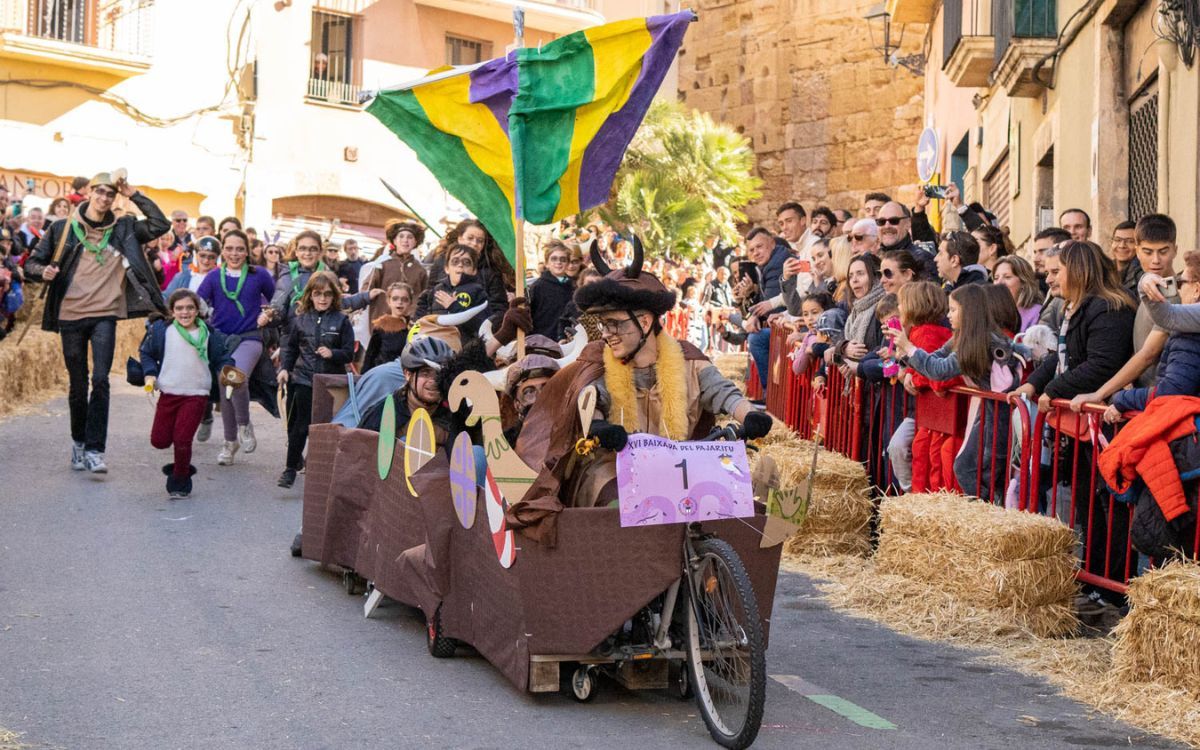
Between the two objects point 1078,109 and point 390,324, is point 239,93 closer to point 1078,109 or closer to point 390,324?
point 1078,109

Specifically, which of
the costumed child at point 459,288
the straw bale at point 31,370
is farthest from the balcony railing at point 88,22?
the costumed child at point 459,288

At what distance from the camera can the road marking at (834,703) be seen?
6.42 m

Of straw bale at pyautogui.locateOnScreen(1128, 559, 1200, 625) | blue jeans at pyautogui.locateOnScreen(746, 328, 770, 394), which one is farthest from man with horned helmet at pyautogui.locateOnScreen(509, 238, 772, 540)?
blue jeans at pyautogui.locateOnScreen(746, 328, 770, 394)

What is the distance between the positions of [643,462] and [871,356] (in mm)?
4923

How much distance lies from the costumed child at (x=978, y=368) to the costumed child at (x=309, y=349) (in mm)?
5151

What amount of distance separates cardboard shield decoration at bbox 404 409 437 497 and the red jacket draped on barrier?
10.0ft

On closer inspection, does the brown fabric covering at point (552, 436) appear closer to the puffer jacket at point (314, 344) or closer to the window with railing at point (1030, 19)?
the puffer jacket at point (314, 344)

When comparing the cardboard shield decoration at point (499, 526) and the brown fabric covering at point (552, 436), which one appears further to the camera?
the cardboard shield decoration at point (499, 526)

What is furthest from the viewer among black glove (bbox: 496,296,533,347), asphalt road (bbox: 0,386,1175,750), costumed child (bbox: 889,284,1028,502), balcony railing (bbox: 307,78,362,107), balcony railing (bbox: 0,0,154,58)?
balcony railing (bbox: 307,78,362,107)

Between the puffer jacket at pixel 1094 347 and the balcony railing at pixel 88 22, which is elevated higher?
the balcony railing at pixel 88 22

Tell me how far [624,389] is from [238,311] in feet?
26.8

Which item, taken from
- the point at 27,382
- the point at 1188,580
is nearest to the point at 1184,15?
the point at 1188,580

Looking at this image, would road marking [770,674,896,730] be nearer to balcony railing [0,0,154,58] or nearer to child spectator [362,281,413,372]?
child spectator [362,281,413,372]

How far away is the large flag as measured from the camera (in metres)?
9.38
